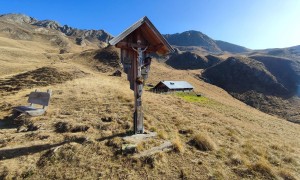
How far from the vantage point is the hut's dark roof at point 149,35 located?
8.61 meters

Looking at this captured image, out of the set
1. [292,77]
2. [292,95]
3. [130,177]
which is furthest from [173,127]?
[292,77]

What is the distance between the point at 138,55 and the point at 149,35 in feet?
3.81

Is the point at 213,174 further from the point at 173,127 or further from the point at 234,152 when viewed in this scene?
the point at 173,127

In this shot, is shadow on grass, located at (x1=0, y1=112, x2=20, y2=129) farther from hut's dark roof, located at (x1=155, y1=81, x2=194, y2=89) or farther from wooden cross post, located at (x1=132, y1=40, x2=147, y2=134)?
hut's dark roof, located at (x1=155, y1=81, x2=194, y2=89)

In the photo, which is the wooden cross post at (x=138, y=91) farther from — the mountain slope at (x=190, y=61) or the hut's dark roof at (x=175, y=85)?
the mountain slope at (x=190, y=61)

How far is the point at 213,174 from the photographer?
7137mm

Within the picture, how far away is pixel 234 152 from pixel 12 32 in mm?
166740

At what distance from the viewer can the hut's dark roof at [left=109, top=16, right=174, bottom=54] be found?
8612 millimetres

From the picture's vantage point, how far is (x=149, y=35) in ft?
32.2


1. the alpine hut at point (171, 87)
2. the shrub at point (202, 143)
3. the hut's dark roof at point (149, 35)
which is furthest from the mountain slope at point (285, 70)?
the hut's dark roof at point (149, 35)

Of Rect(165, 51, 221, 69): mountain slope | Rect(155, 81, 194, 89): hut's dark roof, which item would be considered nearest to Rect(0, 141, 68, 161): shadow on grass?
Rect(155, 81, 194, 89): hut's dark roof

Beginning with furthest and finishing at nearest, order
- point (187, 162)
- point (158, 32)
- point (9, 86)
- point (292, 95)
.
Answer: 1. point (292, 95)
2. point (9, 86)
3. point (158, 32)
4. point (187, 162)

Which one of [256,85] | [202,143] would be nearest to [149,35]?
[202,143]

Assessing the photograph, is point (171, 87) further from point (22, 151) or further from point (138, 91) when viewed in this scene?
point (22, 151)
